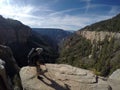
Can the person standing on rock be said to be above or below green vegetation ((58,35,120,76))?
above

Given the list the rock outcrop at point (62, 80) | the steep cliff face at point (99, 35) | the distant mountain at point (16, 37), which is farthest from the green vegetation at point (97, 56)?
the rock outcrop at point (62, 80)

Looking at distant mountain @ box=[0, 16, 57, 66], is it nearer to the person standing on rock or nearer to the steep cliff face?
the steep cliff face

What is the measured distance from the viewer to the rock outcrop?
16812mm

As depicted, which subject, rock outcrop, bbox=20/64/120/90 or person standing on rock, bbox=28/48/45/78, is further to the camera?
person standing on rock, bbox=28/48/45/78

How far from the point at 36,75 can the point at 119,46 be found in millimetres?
98376

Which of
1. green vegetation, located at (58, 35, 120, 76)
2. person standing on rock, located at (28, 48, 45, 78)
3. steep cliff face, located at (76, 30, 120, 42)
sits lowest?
green vegetation, located at (58, 35, 120, 76)

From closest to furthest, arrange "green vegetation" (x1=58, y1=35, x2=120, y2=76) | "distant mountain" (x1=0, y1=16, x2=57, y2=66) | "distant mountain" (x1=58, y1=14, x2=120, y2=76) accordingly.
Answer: "green vegetation" (x1=58, y1=35, x2=120, y2=76) < "distant mountain" (x1=58, y1=14, x2=120, y2=76) < "distant mountain" (x1=0, y1=16, x2=57, y2=66)

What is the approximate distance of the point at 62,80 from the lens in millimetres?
17797

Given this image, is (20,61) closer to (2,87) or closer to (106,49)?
(106,49)

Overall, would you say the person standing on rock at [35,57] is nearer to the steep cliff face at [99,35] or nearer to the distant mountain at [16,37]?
the steep cliff face at [99,35]

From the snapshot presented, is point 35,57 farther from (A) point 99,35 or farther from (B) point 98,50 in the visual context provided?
(A) point 99,35

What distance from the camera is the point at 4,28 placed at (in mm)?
159500

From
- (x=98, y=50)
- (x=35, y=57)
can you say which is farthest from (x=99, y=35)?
(x=35, y=57)

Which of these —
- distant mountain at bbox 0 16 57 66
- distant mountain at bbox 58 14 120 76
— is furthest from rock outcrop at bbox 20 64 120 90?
distant mountain at bbox 0 16 57 66
